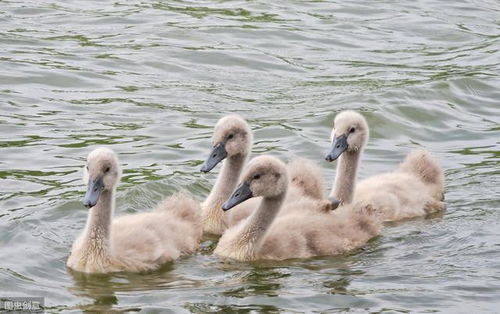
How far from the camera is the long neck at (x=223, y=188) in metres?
12.1

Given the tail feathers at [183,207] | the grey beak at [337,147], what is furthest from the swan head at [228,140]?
the grey beak at [337,147]

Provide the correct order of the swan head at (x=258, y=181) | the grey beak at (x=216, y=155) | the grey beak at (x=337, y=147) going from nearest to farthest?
the swan head at (x=258, y=181)
the grey beak at (x=216, y=155)
the grey beak at (x=337, y=147)

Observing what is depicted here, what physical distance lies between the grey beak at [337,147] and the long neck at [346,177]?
20cm

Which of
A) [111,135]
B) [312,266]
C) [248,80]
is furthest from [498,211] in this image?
[248,80]

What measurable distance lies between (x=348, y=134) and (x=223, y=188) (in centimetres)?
122

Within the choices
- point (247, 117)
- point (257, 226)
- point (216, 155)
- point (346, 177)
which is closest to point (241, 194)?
point (257, 226)

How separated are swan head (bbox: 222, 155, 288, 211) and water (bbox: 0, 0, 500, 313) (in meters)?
0.56

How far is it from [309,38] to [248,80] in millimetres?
2477

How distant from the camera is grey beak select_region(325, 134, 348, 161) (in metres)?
12.0

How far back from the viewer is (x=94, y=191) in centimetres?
1063

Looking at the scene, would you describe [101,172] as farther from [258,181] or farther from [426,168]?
[426,168]

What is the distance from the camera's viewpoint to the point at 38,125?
14.8 meters

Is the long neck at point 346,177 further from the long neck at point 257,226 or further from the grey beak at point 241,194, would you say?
the grey beak at point 241,194

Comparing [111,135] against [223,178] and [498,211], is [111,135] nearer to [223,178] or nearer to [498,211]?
[223,178]
